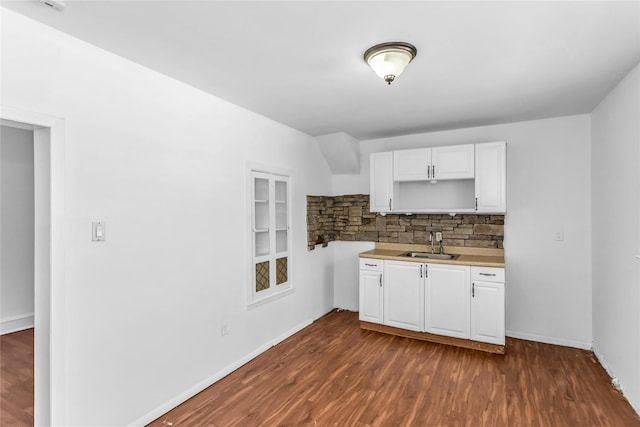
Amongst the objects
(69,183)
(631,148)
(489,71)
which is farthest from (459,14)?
(69,183)

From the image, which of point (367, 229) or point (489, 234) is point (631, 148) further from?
point (367, 229)

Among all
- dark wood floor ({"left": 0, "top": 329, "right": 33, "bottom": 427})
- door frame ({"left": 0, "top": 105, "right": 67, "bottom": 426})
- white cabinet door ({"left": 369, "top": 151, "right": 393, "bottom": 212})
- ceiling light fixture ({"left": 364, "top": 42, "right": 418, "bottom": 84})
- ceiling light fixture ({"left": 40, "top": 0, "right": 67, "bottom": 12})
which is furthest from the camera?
white cabinet door ({"left": 369, "top": 151, "right": 393, "bottom": 212})

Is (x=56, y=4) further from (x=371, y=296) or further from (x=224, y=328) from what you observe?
(x=371, y=296)

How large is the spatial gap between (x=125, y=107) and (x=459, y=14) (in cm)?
215

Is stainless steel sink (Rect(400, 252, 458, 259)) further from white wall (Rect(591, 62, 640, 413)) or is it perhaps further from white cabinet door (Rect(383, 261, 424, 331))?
white wall (Rect(591, 62, 640, 413))

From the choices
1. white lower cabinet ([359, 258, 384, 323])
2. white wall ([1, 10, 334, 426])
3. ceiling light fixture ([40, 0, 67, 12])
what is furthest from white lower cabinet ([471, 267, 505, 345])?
ceiling light fixture ([40, 0, 67, 12])

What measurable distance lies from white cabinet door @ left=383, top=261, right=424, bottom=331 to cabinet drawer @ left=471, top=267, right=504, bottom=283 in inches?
21.8

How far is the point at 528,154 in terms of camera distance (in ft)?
12.8

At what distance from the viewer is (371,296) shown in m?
4.20

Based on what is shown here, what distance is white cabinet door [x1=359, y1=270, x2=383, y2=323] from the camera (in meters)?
4.14

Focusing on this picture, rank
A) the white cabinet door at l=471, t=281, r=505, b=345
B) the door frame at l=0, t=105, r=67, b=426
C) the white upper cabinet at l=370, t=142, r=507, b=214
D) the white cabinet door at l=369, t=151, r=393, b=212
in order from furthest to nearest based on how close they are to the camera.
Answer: the white cabinet door at l=369, t=151, r=393, b=212 < the white upper cabinet at l=370, t=142, r=507, b=214 < the white cabinet door at l=471, t=281, r=505, b=345 < the door frame at l=0, t=105, r=67, b=426

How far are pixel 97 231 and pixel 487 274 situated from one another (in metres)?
3.52

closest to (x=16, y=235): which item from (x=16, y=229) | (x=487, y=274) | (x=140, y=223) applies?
(x=16, y=229)

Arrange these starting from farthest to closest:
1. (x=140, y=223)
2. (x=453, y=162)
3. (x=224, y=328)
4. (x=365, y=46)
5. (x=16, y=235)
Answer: (x=16, y=235)
(x=453, y=162)
(x=224, y=328)
(x=140, y=223)
(x=365, y=46)
